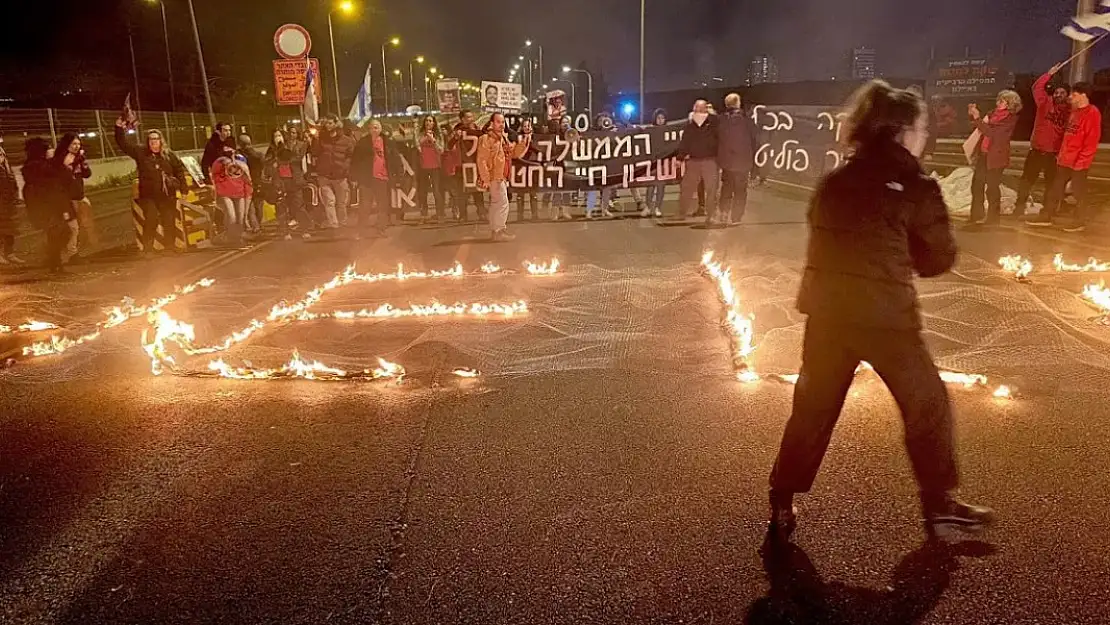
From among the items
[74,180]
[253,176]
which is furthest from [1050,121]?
[74,180]

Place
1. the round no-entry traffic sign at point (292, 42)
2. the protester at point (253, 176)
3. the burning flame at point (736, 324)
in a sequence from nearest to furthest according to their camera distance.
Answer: the burning flame at point (736, 324) → the protester at point (253, 176) → the round no-entry traffic sign at point (292, 42)

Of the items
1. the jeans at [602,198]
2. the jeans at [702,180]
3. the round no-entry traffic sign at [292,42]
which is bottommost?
the jeans at [602,198]

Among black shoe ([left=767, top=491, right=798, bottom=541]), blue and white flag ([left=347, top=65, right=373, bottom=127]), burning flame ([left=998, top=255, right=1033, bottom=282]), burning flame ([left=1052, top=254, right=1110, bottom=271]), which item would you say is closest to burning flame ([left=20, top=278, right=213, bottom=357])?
black shoe ([left=767, top=491, right=798, bottom=541])

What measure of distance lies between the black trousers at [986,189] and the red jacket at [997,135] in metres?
0.13

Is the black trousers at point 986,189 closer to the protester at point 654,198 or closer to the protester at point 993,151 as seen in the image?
the protester at point 993,151

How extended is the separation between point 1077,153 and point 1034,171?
44.4 inches

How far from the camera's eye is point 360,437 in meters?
5.16

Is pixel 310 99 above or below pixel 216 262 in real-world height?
above

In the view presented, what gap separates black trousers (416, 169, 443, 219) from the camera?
55.4 feet

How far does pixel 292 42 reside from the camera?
18.2 meters

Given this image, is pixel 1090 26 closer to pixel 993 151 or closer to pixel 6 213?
pixel 993 151

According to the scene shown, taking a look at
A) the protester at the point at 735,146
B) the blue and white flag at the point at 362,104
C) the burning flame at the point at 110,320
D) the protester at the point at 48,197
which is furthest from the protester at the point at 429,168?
the blue and white flag at the point at 362,104

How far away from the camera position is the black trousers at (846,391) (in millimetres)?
3592

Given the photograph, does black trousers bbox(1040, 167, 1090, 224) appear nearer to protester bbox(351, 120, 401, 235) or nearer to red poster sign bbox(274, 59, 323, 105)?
protester bbox(351, 120, 401, 235)
